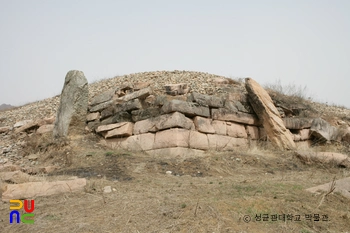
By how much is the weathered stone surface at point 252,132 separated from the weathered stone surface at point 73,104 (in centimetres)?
551

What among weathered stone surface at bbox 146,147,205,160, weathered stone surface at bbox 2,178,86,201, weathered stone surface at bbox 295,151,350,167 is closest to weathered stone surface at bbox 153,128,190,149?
weathered stone surface at bbox 146,147,205,160

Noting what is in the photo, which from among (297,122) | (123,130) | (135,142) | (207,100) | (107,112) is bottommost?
(135,142)

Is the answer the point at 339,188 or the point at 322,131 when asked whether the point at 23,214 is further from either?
the point at 322,131

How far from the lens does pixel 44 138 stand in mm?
11133

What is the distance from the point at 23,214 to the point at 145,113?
5.80 metres

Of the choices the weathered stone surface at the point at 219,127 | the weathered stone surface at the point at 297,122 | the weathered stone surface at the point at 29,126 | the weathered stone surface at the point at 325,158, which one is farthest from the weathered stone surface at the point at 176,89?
the weathered stone surface at the point at 29,126

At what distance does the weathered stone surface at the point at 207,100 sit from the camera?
34.1 feet

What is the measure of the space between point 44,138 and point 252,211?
325 inches

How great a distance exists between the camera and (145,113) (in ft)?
34.4

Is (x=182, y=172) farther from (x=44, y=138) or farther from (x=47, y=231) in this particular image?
(x=44, y=138)

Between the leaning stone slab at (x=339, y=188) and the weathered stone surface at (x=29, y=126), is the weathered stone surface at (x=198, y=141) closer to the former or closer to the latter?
the leaning stone slab at (x=339, y=188)

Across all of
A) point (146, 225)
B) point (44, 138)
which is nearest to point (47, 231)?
point (146, 225)

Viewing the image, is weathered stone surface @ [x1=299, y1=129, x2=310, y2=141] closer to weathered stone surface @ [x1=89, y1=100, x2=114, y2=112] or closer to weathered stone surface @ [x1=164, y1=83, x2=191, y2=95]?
weathered stone surface @ [x1=164, y1=83, x2=191, y2=95]

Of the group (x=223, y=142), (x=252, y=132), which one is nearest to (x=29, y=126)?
(x=223, y=142)
